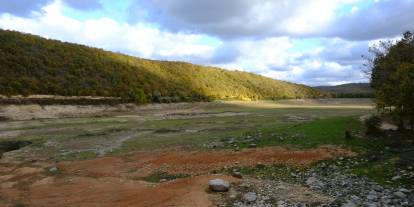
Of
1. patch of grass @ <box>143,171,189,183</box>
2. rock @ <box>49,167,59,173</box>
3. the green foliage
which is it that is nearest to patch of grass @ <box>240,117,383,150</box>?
the green foliage

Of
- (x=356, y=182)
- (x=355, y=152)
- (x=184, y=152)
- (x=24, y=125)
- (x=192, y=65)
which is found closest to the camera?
(x=356, y=182)

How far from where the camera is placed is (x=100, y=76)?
7931cm

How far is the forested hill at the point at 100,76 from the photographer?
6781 cm

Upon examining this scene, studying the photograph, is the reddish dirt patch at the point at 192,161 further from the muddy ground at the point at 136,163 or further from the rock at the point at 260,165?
the rock at the point at 260,165

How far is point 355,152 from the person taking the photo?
22.6m

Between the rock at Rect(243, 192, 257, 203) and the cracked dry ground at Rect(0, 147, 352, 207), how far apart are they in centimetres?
79

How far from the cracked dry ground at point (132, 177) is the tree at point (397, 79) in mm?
4152

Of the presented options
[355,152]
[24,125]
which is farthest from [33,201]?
[24,125]

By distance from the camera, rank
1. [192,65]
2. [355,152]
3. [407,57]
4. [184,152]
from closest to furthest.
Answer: [355,152] < [184,152] < [407,57] < [192,65]

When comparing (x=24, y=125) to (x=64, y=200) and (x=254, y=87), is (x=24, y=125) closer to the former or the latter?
(x=64, y=200)

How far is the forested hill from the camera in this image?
2670 inches

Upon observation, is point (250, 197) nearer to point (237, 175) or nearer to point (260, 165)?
point (237, 175)

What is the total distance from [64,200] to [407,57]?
20461 millimetres

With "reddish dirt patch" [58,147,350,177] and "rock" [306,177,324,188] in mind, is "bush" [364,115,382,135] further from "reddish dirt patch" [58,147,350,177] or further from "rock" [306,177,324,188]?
"rock" [306,177,324,188]
